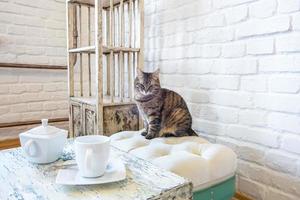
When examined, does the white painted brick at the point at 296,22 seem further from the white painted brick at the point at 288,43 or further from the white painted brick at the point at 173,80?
the white painted brick at the point at 173,80

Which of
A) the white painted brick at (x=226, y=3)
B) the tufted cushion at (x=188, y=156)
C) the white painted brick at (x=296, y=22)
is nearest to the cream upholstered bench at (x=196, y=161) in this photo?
the tufted cushion at (x=188, y=156)

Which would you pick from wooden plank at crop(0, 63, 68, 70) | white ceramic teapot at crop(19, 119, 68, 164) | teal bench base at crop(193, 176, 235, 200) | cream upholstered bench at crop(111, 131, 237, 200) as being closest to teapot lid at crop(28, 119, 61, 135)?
white ceramic teapot at crop(19, 119, 68, 164)

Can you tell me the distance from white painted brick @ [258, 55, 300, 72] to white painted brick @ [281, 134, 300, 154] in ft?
0.84

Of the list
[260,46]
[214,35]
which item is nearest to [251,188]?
[260,46]

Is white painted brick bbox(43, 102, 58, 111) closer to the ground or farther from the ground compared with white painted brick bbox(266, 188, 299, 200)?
farther from the ground

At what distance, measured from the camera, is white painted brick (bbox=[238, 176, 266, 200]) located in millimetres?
1085

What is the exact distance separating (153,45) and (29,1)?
0.98 metres

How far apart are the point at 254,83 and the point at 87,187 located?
845mm

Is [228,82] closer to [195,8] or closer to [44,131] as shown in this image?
[195,8]

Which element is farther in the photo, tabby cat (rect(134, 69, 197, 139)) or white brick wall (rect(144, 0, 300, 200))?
tabby cat (rect(134, 69, 197, 139))

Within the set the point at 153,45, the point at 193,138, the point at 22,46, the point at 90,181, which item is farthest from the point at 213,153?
the point at 22,46

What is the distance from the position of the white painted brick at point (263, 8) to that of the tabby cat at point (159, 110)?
1.60ft

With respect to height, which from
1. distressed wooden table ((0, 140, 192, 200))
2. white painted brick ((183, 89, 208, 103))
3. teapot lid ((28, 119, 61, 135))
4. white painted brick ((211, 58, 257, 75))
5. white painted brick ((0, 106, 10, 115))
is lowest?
white painted brick ((0, 106, 10, 115))

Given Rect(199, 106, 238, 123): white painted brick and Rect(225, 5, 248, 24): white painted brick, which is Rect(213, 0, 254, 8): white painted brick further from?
Rect(199, 106, 238, 123): white painted brick
